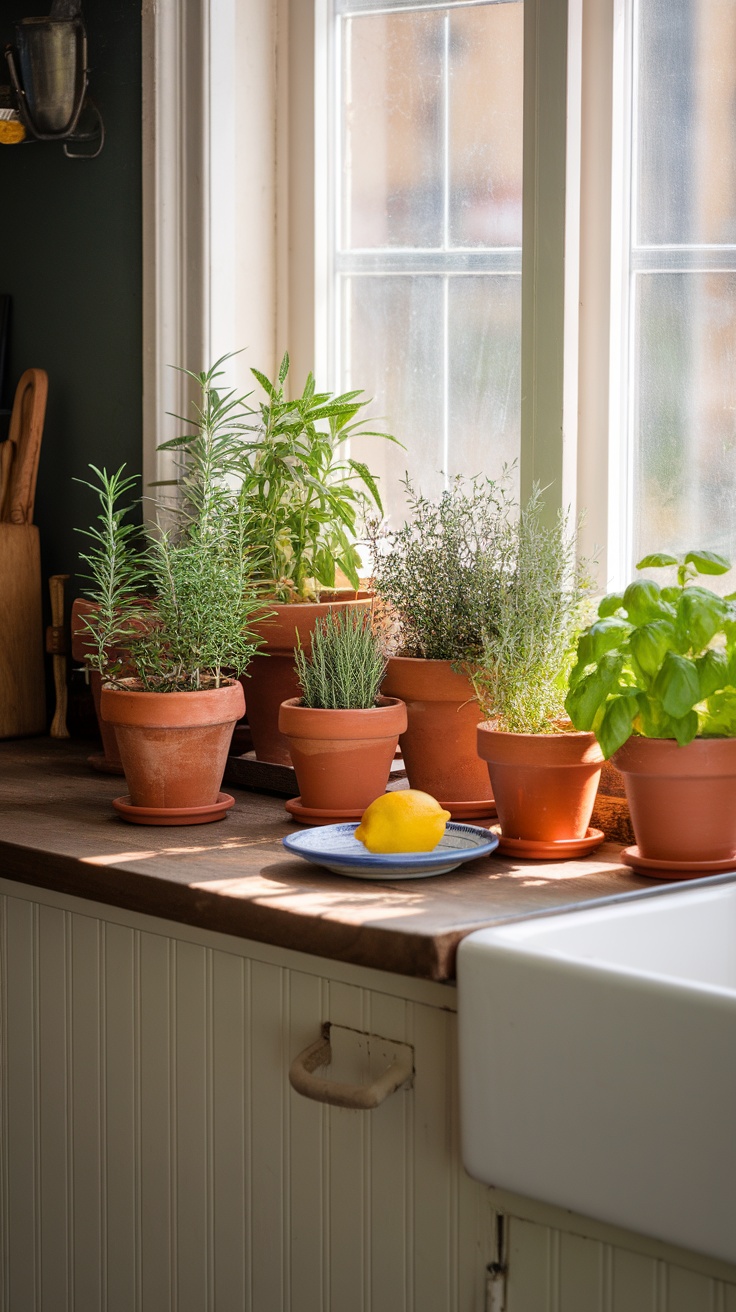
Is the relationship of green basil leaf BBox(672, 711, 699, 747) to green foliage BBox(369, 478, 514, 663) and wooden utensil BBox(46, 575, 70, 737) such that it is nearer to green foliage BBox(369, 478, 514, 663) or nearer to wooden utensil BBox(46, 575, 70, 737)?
green foliage BBox(369, 478, 514, 663)

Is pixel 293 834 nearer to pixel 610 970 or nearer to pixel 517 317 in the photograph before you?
pixel 610 970

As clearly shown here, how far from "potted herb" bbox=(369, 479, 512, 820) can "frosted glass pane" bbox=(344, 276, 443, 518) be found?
1.05 feet

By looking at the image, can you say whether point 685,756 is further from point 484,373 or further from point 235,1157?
point 484,373

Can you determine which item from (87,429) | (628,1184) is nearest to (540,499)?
(87,429)

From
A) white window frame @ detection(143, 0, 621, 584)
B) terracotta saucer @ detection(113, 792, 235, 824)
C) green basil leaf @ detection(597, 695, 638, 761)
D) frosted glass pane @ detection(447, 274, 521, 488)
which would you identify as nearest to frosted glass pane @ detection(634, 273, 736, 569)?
white window frame @ detection(143, 0, 621, 584)

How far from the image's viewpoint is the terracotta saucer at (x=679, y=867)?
1.37 metres

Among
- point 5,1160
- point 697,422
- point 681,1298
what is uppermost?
point 697,422

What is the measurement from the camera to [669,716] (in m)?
1.36

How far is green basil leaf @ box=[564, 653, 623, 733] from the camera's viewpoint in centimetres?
137

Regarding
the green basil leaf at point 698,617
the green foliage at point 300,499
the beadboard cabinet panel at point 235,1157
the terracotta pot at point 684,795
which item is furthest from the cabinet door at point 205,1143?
the green foliage at point 300,499

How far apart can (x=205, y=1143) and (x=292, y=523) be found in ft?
2.65

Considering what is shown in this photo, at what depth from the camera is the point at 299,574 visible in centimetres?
185

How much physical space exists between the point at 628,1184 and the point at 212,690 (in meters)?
0.78

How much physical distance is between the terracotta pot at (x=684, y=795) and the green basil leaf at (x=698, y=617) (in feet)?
0.32
